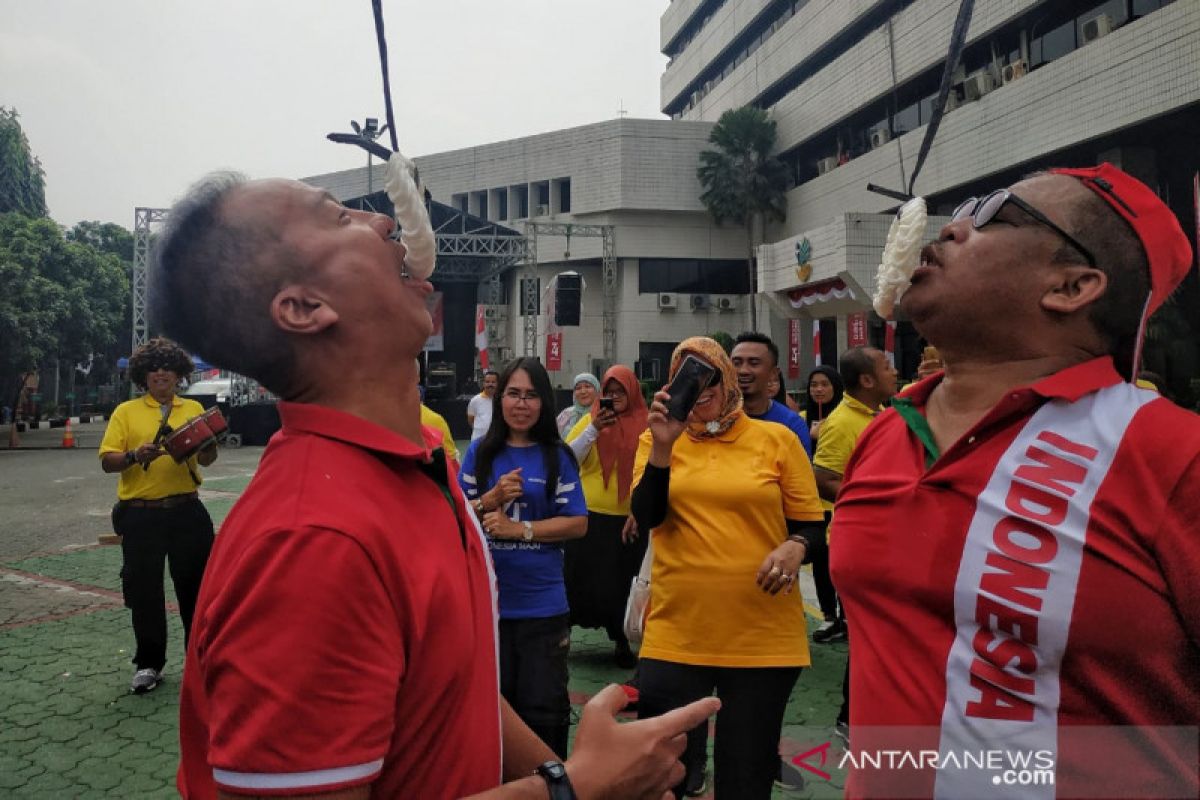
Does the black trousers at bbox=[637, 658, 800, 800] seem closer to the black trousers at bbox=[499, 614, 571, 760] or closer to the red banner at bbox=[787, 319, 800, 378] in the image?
the black trousers at bbox=[499, 614, 571, 760]

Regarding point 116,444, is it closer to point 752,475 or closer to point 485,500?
point 485,500

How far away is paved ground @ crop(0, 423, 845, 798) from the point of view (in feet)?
12.0

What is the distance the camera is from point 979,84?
20.1 m

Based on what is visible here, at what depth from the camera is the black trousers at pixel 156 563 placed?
481 cm

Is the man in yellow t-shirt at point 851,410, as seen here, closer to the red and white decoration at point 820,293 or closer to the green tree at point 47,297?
the red and white decoration at point 820,293

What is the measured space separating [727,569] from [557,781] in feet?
6.01

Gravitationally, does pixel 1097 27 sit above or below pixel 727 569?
above

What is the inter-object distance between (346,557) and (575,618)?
460 centimetres

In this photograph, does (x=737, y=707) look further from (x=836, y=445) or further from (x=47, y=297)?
(x=47, y=297)

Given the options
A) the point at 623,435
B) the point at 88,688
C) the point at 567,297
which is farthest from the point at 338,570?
the point at 567,297

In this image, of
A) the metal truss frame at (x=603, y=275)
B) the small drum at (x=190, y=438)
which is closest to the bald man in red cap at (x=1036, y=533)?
the small drum at (x=190, y=438)

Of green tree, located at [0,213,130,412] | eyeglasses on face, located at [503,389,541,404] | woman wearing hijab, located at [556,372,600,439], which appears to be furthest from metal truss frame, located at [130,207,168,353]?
eyeglasses on face, located at [503,389,541,404]

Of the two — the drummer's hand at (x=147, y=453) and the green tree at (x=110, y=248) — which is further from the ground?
the green tree at (x=110, y=248)

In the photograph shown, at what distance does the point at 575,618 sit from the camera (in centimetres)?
548
